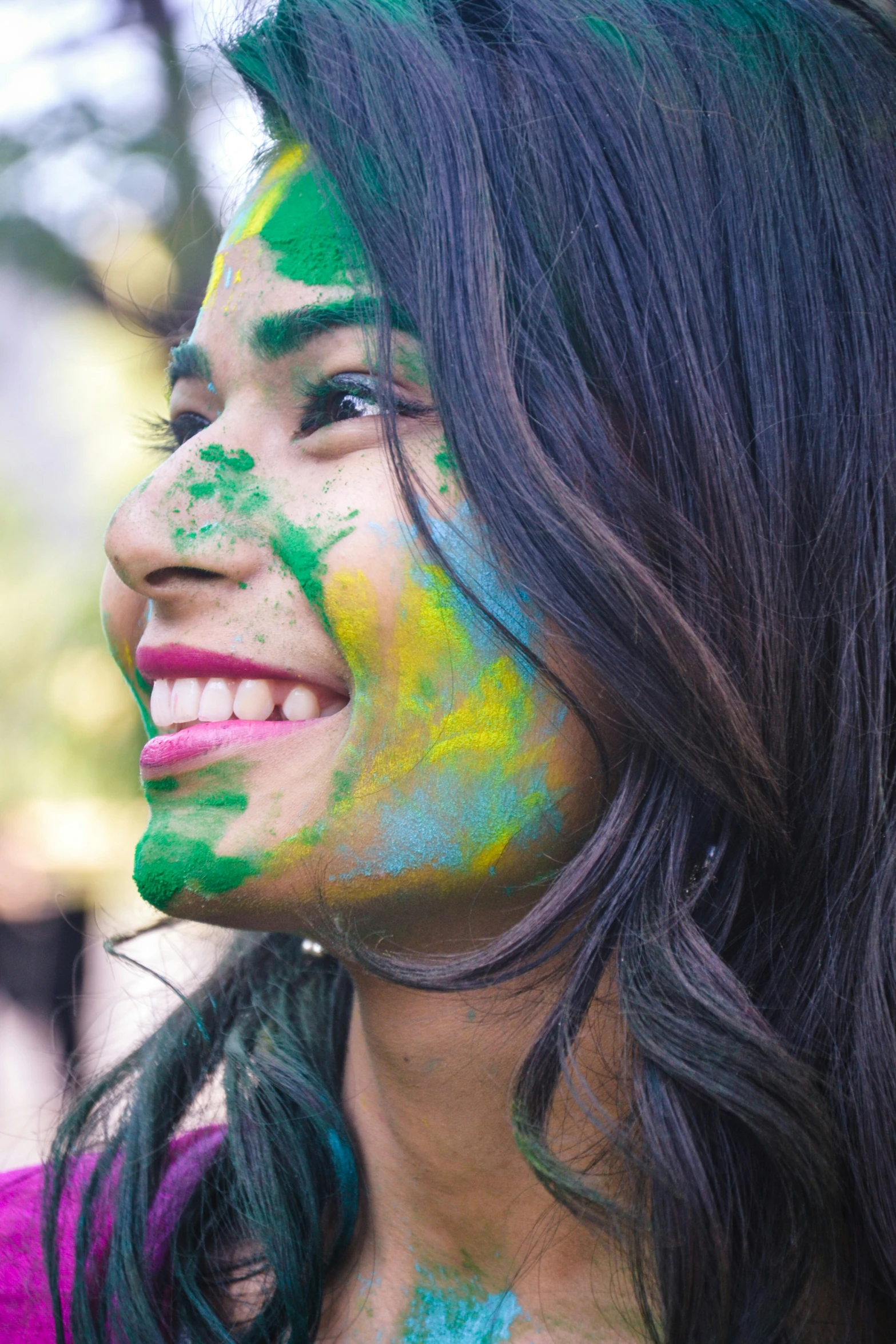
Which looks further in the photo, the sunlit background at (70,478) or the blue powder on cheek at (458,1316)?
the sunlit background at (70,478)

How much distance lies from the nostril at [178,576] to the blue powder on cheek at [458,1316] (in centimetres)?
100

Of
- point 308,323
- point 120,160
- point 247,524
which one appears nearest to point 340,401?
point 308,323

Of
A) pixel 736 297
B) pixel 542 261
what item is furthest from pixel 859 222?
pixel 542 261

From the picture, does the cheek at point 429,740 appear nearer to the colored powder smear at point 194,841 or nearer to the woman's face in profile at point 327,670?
the woman's face in profile at point 327,670

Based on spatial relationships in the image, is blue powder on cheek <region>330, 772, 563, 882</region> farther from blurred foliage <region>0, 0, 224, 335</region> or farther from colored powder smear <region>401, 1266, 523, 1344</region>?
blurred foliage <region>0, 0, 224, 335</region>

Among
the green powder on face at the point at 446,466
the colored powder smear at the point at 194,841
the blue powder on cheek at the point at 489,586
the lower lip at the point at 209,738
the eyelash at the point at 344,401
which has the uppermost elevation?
the eyelash at the point at 344,401

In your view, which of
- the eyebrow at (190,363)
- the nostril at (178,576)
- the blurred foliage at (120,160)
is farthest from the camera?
the blurred foliage at (120,160)

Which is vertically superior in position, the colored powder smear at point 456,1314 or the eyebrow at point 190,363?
the eyebrow at point 190,363

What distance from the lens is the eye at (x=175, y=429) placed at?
1783mm

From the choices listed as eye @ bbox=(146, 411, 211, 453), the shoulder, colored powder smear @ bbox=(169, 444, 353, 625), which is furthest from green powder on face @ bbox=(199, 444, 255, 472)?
the shoulder

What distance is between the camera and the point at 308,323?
1.52 m

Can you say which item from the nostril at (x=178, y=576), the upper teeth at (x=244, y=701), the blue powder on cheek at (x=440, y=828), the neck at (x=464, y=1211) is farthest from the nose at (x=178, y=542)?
the neck at (x=464, y=1211)

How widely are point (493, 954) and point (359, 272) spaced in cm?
91

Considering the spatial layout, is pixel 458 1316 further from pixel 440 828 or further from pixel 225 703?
pixel 225 703
